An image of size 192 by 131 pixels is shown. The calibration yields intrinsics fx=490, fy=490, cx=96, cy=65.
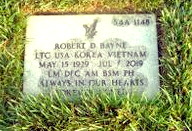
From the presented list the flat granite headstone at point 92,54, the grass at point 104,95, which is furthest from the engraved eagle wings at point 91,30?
the grass at point 104,95

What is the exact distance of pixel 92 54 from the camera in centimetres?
302

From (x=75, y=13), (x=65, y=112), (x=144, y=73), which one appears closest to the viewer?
(x=65, y=112)

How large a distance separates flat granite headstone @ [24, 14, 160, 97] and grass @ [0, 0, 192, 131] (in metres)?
0.06

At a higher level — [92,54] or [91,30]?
[91,30]

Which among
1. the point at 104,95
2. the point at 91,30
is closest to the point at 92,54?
the point at 91,30

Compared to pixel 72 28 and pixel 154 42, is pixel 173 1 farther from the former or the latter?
pixel 72 28

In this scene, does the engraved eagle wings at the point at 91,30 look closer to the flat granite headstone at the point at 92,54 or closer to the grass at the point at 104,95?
the flat granite headstone at the point at 92,54

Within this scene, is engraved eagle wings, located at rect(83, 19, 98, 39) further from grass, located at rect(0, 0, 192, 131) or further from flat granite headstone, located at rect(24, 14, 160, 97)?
grass, located at rect(0, 0, 192, 131)

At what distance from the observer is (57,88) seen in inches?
115

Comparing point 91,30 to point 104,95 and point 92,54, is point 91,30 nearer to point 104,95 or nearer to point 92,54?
point 92,54

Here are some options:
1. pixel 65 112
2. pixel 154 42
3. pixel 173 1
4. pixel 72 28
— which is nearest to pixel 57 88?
pixel 65 112

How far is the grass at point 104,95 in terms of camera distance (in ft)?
8.99

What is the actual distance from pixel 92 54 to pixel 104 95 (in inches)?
13.8

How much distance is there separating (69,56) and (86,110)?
41cm
